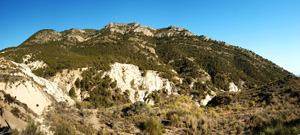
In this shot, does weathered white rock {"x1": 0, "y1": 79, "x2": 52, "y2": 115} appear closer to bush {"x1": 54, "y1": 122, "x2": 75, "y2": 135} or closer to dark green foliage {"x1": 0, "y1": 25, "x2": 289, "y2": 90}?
bush {"x1": 54, "y1": 122, "x2": 75, "y2": 135}

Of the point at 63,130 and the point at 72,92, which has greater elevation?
the point at 72,92

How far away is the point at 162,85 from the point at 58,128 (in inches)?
1516

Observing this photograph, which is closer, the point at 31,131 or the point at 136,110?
the point at 31,131

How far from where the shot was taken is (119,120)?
9195 mm

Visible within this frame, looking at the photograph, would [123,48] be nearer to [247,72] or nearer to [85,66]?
[85,66]

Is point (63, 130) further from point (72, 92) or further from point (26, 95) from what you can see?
point (72, 92)

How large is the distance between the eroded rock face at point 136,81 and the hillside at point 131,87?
0.32 metres

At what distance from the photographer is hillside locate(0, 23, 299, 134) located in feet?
26.1

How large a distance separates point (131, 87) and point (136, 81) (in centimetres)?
311

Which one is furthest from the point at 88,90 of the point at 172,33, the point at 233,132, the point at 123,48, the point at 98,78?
the point at 172,33

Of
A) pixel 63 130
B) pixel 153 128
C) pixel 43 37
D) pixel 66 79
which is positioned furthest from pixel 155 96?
pixel 43 37

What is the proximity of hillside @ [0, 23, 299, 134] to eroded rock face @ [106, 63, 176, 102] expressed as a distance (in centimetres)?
32

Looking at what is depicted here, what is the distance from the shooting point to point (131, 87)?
127 feet

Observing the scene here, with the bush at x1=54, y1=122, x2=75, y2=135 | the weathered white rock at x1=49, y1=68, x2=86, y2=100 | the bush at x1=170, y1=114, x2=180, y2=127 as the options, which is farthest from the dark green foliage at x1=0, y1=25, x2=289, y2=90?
the bush at x1=170, y1=114, x2=180, y2=127
